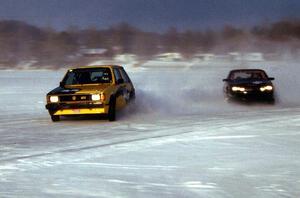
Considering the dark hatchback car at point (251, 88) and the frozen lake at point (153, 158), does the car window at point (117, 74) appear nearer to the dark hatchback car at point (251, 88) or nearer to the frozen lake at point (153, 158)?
the frozen lake at point (153, 158)

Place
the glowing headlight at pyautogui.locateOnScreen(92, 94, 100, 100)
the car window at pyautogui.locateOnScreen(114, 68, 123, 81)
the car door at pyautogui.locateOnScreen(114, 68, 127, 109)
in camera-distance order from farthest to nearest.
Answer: the car window at pyautogui.locateOnScreen(114, 68, 123, 81), the car door at pyautogui.locateOnScreen(114, 68, 127, 109), the glowing headlight at pyautogui.locateOnScreen(92, 94, 100, 100)

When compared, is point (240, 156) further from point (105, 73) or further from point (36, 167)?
point (105, 73)

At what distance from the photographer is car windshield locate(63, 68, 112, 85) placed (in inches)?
576

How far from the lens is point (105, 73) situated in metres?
14.7

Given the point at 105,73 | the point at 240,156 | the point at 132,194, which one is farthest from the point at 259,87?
the point at 132,194

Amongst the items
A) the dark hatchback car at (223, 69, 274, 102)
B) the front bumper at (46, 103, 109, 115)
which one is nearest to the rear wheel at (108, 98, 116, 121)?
the front bumper at (46, 103, 109, 115)

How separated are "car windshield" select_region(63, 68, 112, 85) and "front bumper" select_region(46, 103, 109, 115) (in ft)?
3.81

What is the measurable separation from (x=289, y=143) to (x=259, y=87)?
10265mm

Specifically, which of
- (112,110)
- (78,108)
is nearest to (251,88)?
(112,110)

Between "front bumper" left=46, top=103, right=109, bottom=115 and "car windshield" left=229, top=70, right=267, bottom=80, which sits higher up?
"car windshield" left=229, top=70, right=267, bottom=80

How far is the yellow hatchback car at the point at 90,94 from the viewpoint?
13.6 metres

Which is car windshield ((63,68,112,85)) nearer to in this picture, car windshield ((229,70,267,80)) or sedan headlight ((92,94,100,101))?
sedan headlight ((92,94,100,101))

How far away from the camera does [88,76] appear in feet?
48.5

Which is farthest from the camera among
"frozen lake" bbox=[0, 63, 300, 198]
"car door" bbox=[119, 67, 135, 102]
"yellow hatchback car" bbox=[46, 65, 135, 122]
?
"car door" bbox=[119, 67, 135, 102]
